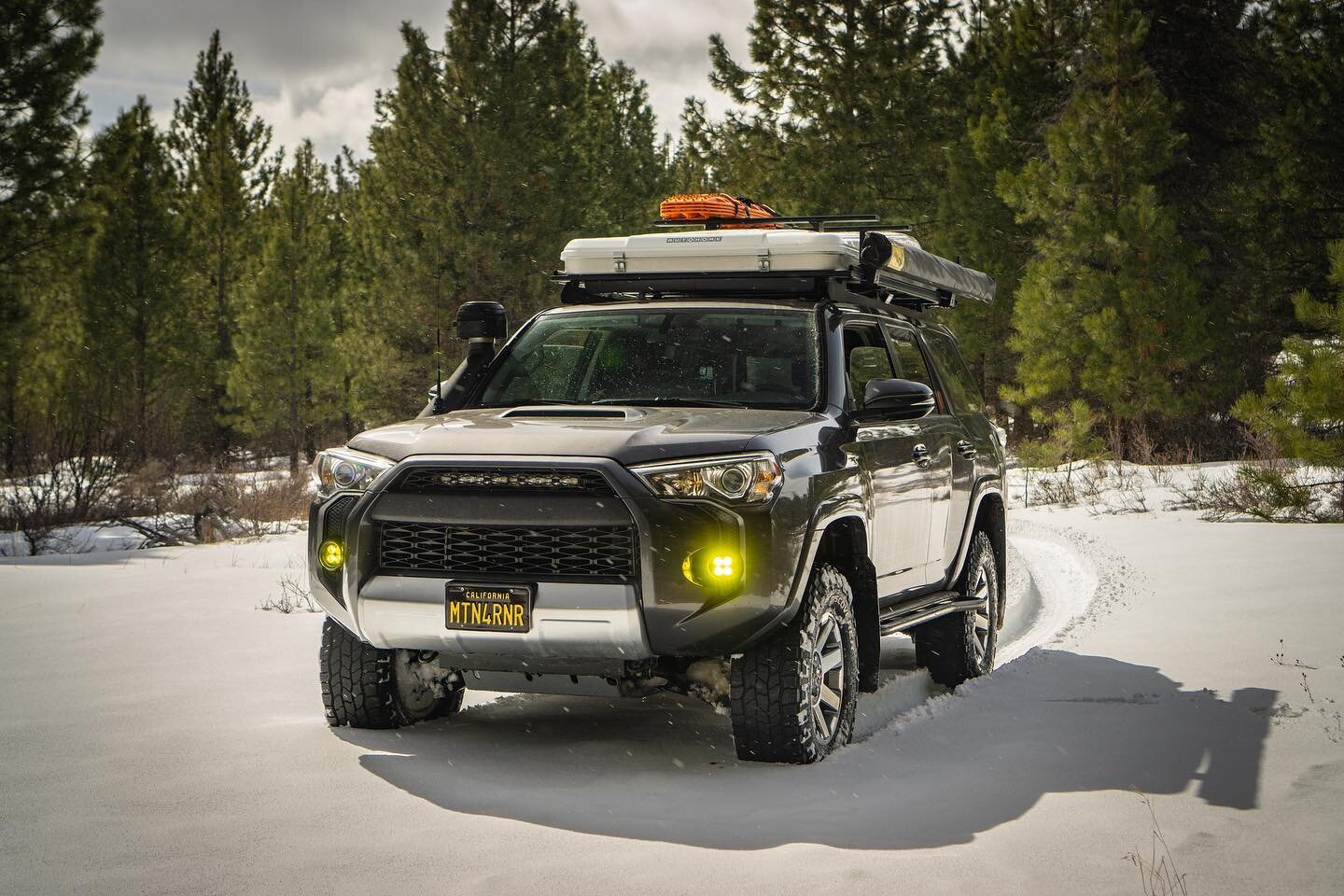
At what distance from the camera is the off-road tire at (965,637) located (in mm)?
7875

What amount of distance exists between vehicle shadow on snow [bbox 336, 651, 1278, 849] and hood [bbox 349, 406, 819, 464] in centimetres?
129

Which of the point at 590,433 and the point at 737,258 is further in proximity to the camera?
the point at 737,258

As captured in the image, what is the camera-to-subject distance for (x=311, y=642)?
28.9ft

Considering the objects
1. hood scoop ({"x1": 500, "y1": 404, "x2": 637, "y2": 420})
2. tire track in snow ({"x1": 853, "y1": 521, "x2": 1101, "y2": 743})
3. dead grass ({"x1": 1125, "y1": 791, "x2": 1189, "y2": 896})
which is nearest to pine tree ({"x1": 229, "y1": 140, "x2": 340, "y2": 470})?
tire track in snow ({"x1": 853, "y1": 521, "x2": 1101, "y2": 743})

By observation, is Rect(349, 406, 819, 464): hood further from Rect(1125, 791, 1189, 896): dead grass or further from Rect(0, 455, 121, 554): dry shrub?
Rect(0, 455, 121, 554): dry shrub

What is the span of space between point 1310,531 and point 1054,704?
8.57 meters

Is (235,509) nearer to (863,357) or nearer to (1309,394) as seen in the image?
(1309,394)

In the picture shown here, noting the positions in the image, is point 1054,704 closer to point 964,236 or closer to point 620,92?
point 964,236

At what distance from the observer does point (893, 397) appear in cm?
617

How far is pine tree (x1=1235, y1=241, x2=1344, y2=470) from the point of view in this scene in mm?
14656

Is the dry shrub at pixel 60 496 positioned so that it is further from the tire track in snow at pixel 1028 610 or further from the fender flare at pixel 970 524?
the fender flare at pixel 970 524

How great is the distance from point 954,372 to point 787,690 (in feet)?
12.8

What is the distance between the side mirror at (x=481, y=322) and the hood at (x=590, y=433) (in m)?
1.27

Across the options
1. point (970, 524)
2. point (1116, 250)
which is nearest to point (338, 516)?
point (970, 524)
